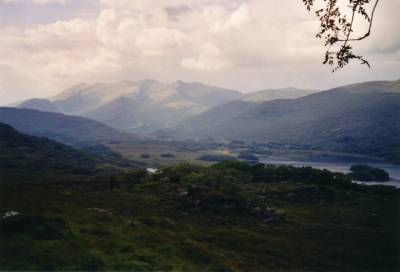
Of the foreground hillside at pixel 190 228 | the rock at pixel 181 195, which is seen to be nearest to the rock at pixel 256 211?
the foreground hillside at pixel 190 228

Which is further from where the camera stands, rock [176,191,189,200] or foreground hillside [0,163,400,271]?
rock [176,191,189,200]

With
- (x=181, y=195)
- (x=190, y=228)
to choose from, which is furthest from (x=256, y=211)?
(x=190, y=228)

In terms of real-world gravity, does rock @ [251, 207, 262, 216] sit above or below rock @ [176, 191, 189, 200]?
below

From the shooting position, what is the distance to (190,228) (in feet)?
183

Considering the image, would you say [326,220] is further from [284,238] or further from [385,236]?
[284,238]

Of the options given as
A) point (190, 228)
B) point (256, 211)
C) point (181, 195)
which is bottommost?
point (256, 211)

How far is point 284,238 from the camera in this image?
58344 mm

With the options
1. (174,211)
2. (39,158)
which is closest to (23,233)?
(174,211)

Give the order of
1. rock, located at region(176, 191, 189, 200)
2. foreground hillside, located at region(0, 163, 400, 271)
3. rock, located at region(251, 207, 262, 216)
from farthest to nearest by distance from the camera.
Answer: rock, located at region(176, 191, 189, 200) < rock, located at region(251, 207, 262, 216) < foreground hillside, located at region(0, 163, 400, 271)

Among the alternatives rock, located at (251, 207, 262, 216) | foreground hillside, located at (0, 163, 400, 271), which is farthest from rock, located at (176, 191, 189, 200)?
rock, located at (251, 207, 262, 216)

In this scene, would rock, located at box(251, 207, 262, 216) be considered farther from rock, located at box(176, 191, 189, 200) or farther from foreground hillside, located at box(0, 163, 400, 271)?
rock, located at box(176, 191, 189, 200)

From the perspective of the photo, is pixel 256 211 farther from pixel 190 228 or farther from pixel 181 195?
pixel 190 228

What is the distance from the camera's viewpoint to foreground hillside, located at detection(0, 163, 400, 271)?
30.6m

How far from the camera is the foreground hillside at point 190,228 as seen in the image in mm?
30625
